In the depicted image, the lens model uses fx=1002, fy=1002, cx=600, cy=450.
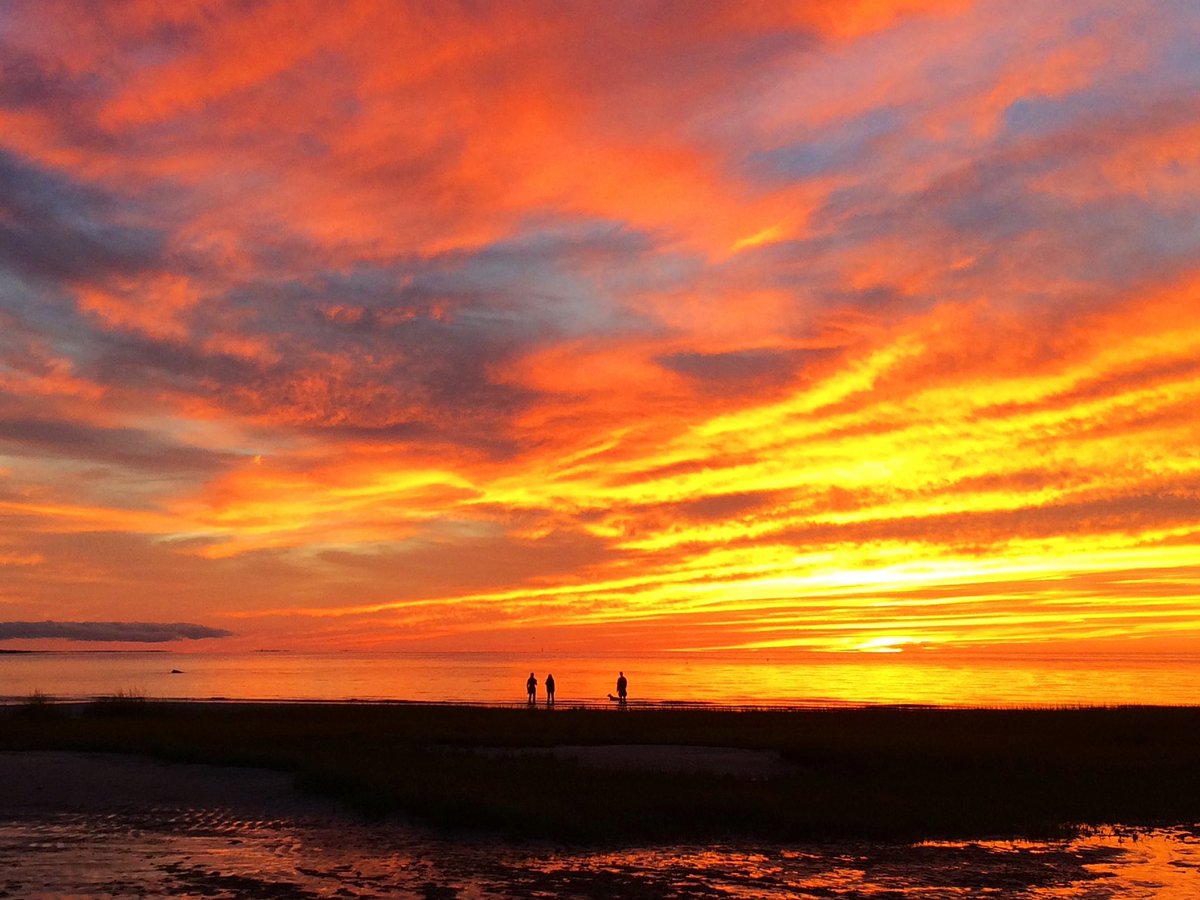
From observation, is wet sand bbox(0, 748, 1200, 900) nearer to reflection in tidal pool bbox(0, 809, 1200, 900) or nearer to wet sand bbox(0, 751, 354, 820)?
reflection in tidal pool bbox(0, 809, 1200, 900)

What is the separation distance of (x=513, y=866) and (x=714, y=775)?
10.1 metres

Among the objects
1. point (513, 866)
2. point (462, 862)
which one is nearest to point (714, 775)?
point (513, 866)

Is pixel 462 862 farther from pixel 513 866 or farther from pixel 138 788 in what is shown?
pixel 138 788

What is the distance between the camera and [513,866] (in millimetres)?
17094

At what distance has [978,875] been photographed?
1678cm

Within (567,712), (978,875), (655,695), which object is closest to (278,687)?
(655,695)

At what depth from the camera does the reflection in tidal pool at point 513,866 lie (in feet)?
50.9

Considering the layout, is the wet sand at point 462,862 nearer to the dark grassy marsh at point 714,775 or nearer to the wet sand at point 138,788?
the wet sand at point 138,788

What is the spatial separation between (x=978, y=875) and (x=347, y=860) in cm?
1082

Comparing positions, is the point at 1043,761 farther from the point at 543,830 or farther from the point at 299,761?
the point at 299,761

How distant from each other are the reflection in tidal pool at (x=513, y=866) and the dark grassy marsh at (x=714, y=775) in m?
1.31

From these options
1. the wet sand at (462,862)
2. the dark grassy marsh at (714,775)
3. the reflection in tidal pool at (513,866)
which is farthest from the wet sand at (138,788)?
the reflection in tidal pool at (513,866)

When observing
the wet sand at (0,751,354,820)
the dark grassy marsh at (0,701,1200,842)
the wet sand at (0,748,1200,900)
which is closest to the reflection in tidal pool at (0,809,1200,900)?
the wet sand at (0,748,1200,900)

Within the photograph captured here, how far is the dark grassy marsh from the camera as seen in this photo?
2066cm
